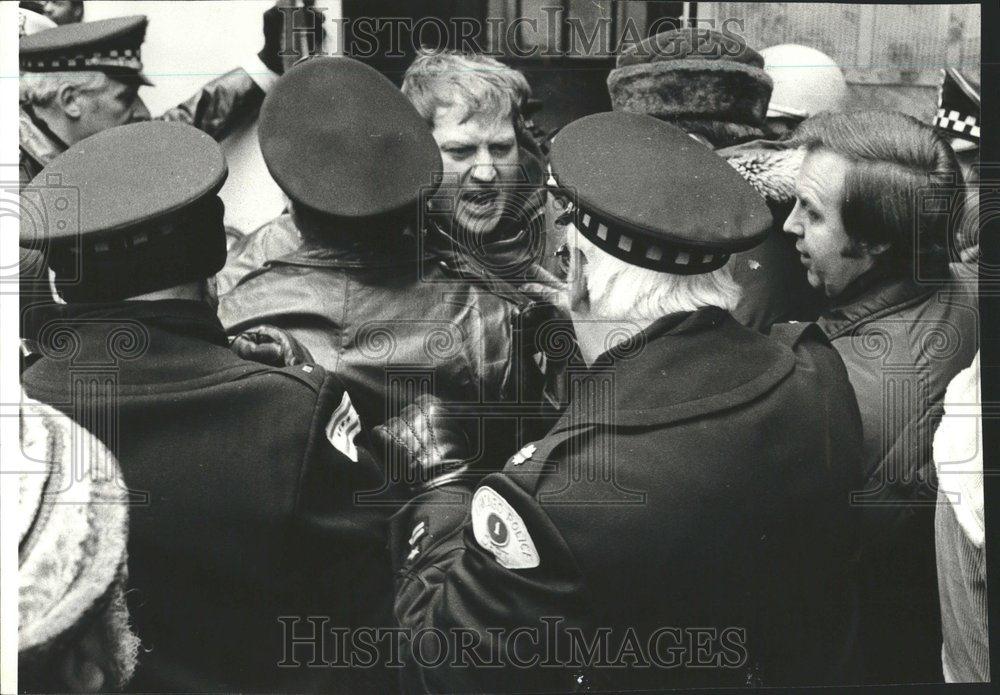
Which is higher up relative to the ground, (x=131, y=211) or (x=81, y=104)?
(x=81, y=104)

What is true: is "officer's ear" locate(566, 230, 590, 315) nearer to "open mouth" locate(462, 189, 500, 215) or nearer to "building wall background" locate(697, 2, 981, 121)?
"open mouth" locate(462, 189, 500, 215)

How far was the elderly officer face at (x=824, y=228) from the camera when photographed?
12.5 ft

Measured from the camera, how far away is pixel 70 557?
349cm

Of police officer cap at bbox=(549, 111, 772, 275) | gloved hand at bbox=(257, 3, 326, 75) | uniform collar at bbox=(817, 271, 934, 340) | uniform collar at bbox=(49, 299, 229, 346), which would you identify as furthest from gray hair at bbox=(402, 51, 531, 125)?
uniform collar at bbox=(817, 271, 934, 340)

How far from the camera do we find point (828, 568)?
366 cm

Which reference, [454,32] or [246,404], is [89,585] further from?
[454,32]

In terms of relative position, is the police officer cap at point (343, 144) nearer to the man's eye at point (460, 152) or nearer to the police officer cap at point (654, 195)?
the man's eye at point (460, 152)

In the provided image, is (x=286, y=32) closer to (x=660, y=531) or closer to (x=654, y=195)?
(x=654, y=195)

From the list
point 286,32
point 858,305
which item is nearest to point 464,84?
point 286,32

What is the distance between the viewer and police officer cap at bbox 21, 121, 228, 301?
3.43 m

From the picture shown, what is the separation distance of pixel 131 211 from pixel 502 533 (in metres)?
1.59

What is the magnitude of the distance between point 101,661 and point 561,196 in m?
2.20

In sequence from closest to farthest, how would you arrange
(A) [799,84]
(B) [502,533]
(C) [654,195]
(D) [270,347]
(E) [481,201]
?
1. (B) [502,533]
2. (C) [654,195]
3. (D) [270,347]
4. (E) [481,201]
5. (A) [799,84]

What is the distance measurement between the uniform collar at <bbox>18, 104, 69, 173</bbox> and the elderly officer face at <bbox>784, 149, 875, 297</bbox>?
2.59m
